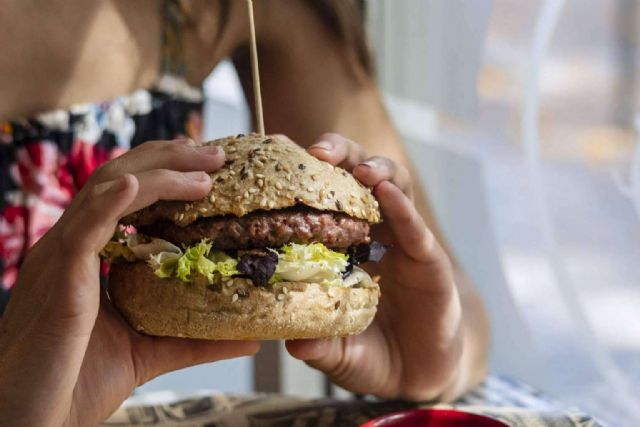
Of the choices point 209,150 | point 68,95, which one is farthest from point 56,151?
point 209,150

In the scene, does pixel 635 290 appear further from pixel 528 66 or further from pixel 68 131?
pixel 68 131

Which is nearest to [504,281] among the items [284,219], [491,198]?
[491,198]

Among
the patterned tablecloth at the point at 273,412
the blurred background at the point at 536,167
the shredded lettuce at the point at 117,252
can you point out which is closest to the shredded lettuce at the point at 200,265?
the shredded lettuce at the point at 117,252

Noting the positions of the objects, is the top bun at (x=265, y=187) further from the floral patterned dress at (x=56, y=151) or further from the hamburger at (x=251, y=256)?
the floral patterned dress at (x=56, y=151)

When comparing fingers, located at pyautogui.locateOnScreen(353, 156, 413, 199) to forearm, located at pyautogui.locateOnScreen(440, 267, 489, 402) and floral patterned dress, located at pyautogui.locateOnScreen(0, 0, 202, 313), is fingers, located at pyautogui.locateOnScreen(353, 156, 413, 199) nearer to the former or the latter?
forearm, located at pyautogui.locateOnScreen(440, 267, 489, 402)

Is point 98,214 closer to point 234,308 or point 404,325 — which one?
point 234,308

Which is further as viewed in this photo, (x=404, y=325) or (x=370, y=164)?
(x=404, y=325)
